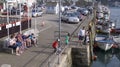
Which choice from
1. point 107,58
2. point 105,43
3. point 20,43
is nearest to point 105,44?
point 105,43

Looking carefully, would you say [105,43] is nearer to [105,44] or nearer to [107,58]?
[105,44]

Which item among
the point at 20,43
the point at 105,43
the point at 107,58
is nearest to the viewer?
the point at 20,43

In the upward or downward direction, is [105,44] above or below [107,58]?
above

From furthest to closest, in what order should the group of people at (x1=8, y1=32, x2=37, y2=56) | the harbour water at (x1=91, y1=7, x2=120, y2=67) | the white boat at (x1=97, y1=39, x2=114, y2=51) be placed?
1. the white boat at (x1=97, y1=39, x2=114, y2=51)
2. the harbour water at (x1=91, y1=7, x2=120, y2=67)
3. the group of people at (x1=8, y1=32, x2=37, y2=56)

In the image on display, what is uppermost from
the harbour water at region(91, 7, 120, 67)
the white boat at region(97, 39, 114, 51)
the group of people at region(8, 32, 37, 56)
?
the group of people at region(8, 32, 37, 56)

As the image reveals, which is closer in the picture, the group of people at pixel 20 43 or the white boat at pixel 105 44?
the group of people at pixel 20 43

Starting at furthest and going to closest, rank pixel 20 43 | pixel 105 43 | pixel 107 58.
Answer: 1. pixel 105 43
2. pixel 107 58
3. pixel 20 43

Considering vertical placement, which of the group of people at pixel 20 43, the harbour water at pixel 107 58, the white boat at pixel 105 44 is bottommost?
the harbour water at pixel 107 58

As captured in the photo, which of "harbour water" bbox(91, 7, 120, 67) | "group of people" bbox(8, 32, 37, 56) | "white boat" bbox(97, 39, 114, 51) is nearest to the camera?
"group of people" bbox(8, 32, 37, 56)

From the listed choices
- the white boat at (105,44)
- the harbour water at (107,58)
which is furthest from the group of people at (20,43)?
the white boat at (105,44)

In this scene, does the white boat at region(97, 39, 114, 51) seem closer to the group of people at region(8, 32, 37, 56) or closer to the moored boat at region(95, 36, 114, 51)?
the moored boat at region(95, 36, 114, 51)

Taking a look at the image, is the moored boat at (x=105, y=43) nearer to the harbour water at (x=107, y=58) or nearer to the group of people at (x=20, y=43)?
the harbour water at (x=107, y=58)

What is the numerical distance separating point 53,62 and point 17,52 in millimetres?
3472

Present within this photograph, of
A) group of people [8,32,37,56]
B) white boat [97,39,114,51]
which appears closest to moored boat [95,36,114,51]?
white boat [97,39,114,51]
